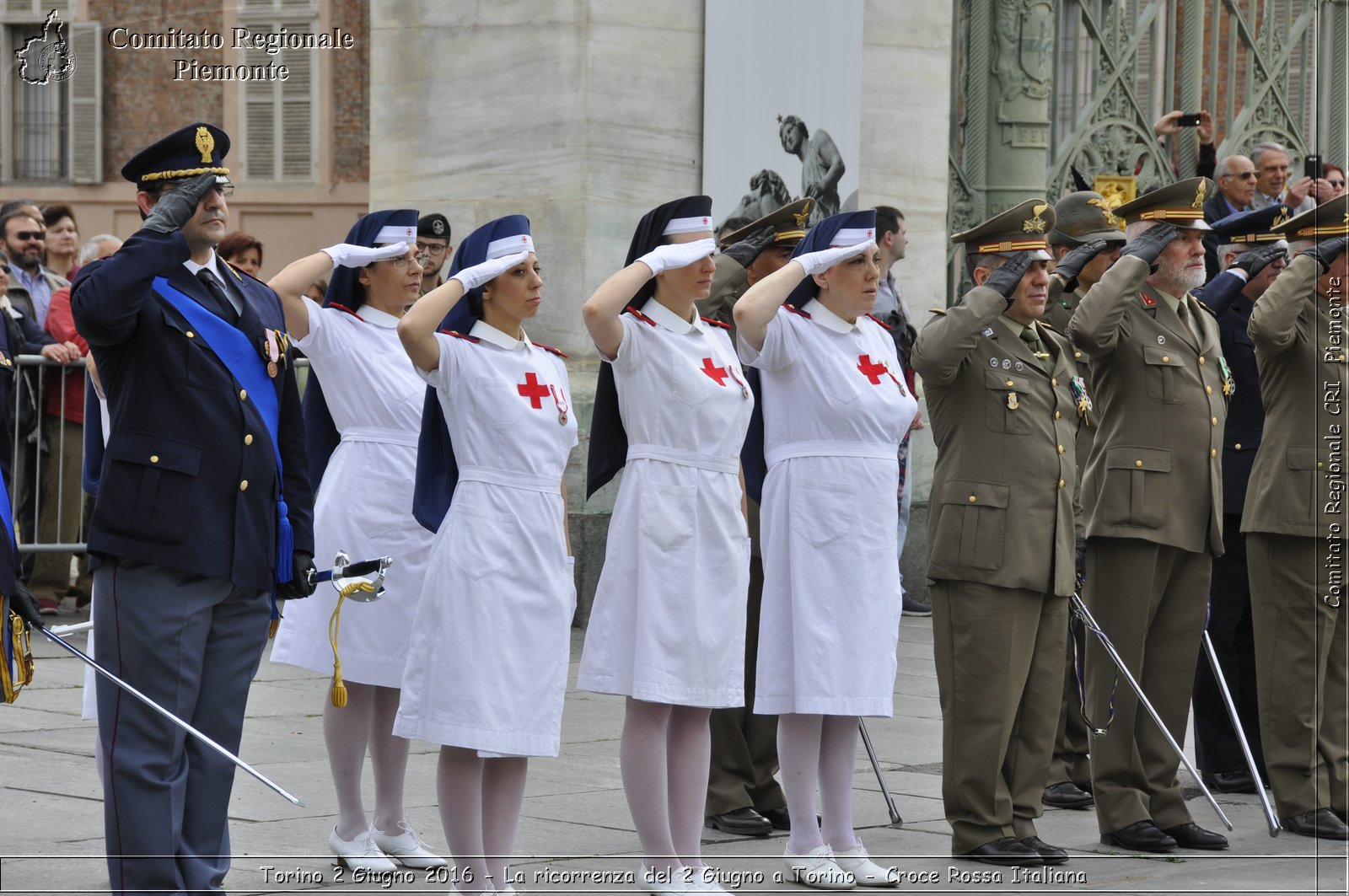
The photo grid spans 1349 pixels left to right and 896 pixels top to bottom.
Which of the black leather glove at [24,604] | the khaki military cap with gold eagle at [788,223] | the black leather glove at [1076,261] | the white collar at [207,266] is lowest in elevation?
the black leather glove at [24,604]

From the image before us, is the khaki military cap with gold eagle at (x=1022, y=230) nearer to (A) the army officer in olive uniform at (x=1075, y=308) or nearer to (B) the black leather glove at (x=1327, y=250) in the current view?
(A) the army officer in olive uniform at (x=1075, y=308)

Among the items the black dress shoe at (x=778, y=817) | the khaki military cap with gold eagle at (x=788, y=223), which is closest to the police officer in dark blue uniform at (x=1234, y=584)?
the khaki military cap with gold eagle at (x=788, y=223)

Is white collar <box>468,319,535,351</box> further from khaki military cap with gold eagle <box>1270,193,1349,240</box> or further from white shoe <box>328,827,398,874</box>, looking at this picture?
khaki military cap with gold eagle <box>1270,193,1349,240</box>

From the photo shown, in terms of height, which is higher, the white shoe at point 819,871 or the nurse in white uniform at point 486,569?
the nurse in white uniform at point 486,569

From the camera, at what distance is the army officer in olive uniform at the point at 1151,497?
6.90 metres

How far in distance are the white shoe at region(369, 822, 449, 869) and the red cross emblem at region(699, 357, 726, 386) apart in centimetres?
164

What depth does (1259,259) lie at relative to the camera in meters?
7.83

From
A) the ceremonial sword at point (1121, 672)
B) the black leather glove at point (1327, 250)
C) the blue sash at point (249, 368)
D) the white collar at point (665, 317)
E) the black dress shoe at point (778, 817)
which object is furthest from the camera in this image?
the black leather glove at point (1327, 250)

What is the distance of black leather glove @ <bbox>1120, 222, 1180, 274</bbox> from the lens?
6996 millimetres

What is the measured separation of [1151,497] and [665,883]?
2341 millimetres

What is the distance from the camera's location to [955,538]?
21.3 ft

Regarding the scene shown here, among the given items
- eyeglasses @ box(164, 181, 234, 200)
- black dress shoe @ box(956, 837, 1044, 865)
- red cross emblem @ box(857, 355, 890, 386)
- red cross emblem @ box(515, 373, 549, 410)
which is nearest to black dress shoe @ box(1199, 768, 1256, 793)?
black dress shoe @ box(956, 837, 1044, 865)

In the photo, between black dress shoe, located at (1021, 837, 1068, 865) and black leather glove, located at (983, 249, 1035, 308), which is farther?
black leather glove, located at (983, 249, 1035, 308)

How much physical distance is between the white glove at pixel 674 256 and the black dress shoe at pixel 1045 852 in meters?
2.08
